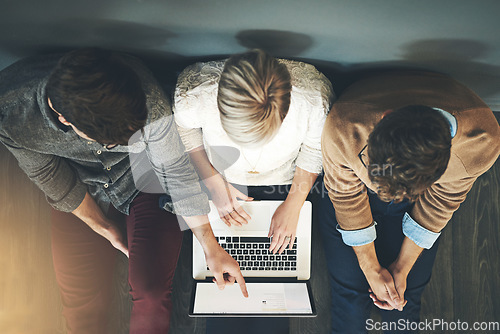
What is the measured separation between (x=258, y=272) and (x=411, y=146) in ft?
2.61

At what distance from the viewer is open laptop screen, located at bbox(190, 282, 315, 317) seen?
4.33 ft

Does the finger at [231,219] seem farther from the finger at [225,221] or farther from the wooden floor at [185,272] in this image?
the wooden floor at [185,272]

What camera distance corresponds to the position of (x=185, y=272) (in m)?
1.57

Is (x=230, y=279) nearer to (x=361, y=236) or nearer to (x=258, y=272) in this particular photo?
(x=258, y=272)

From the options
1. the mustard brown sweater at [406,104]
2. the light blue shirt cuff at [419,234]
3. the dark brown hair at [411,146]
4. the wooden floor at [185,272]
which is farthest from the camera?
the wooden floor at [185,272]

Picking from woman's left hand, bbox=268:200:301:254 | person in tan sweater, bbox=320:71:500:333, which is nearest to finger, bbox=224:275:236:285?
woman's left hand, bbox=268:200:301:254

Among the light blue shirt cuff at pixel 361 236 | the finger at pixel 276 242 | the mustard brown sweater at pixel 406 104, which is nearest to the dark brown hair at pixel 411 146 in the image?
the mustard brown sweater at pixel 406 104

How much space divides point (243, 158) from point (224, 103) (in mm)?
366

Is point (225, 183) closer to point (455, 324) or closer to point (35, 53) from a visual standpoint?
point (35, 53)

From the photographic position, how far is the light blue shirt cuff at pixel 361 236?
1313 millimetres

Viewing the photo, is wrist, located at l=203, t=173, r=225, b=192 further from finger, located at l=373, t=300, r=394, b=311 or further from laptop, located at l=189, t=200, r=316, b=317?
finger, located at l=373, t=300, r=394, b=311

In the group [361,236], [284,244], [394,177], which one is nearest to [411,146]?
[394,177]

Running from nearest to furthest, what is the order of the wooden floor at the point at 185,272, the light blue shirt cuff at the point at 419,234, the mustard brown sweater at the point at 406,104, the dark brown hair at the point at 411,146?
the dark brown hair at the point at 411,146 < the mustard brown sweater at the point at 406,104 < the light blue shirt cuff at the point at 419,234 < the wooden floor at the point at 185,272

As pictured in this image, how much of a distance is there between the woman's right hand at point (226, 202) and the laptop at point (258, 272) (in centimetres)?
2
